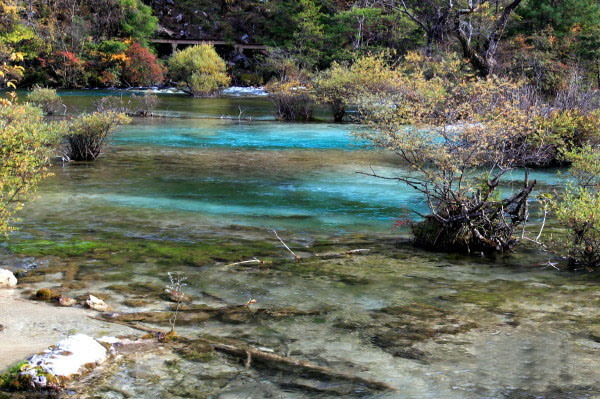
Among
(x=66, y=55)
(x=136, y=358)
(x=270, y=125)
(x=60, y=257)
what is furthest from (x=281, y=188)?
(x=66, y=55)

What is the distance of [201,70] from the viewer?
53.8 metres

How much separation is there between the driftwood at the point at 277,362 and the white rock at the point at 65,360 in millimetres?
907

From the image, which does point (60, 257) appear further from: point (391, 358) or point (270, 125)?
point (270, 125)

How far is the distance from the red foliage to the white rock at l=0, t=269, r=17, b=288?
5768 centimetres

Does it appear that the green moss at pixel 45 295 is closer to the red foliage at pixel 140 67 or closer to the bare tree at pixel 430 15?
the bare tree at pixel 430 15

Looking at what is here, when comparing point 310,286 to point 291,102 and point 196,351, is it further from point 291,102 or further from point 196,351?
point 291,102

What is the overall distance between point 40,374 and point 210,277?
3.98 metres

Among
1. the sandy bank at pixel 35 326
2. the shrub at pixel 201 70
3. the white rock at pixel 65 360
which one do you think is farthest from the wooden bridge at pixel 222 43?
→ the white rock at pixel 65 360

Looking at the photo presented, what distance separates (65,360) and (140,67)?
61523 millimetres

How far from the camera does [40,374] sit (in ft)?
16.8

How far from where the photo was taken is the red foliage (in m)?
62.8

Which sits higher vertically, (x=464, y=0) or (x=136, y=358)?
(x=464, y=0)

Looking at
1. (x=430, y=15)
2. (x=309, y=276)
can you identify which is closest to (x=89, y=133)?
(x=309, y=276)

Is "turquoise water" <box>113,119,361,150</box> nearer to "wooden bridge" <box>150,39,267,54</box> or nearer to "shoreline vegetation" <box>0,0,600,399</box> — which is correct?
"shoreline vegetation" <box>0,0,600,399</box>
